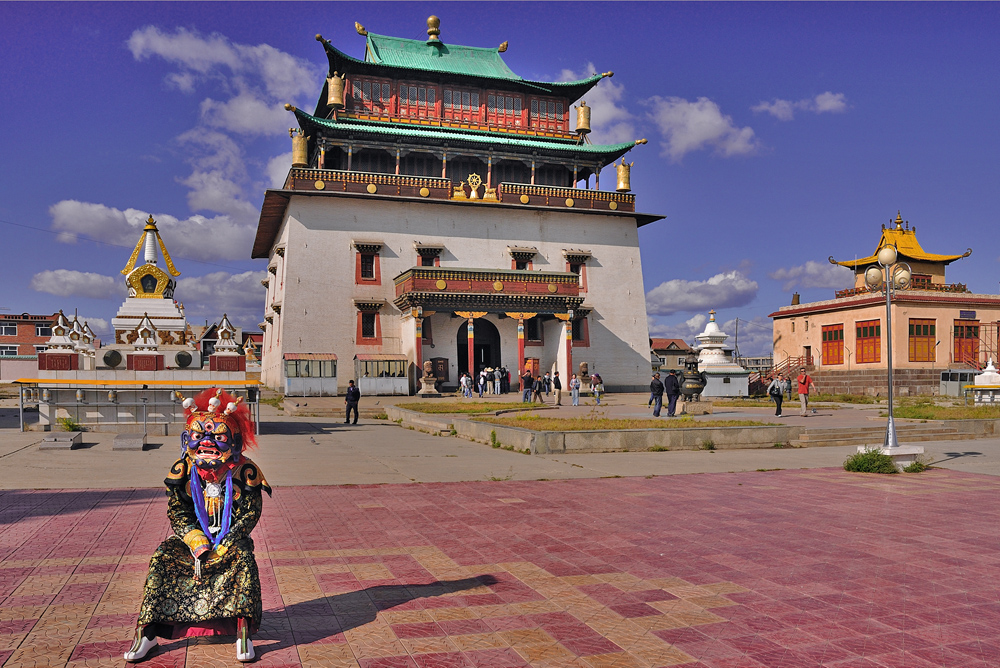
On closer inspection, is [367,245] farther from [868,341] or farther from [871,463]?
[871,463]

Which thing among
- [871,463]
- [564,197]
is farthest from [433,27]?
[871,463]

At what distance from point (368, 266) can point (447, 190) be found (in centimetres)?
634

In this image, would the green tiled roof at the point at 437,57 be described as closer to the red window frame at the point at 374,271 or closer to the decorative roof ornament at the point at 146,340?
the red window frame at the point at 374,271

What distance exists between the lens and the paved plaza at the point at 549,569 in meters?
4.45

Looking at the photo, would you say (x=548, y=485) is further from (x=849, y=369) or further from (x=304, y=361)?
(x=849, y=369)

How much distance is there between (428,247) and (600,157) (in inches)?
511

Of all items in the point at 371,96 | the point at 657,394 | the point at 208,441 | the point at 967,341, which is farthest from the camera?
the point at 371,96

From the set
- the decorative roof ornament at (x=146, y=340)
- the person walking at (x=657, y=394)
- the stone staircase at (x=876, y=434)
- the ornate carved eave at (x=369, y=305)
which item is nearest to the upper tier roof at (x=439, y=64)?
the ornate carved eave at (x=369, y=305)

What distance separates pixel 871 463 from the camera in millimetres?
12219

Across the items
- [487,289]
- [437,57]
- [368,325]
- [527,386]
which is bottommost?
[527,386]

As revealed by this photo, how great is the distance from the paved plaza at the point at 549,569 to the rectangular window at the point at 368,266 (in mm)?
29867

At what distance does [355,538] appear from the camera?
733 cm

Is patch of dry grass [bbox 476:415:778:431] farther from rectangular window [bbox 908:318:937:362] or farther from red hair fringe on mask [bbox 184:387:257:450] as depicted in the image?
rectangular window [bbox 908:318:937:362]

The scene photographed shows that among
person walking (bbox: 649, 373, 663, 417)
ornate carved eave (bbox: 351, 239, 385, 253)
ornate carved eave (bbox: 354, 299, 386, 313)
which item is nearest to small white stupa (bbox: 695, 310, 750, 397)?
person walking (bbox: 649, 373, 663, 417)
